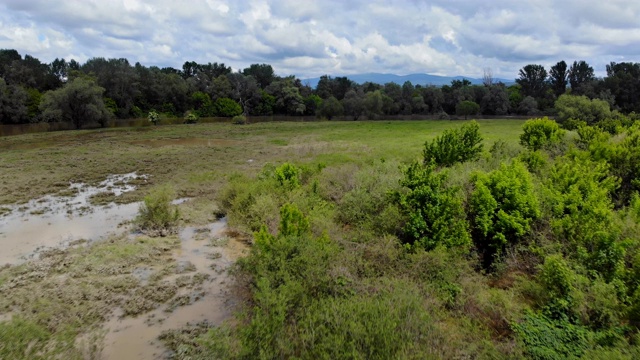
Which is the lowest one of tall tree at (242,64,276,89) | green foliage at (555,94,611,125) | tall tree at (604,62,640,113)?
green foliage at (555,94,611,125)

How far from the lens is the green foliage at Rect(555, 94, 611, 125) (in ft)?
136

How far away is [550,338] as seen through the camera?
20.6 ft

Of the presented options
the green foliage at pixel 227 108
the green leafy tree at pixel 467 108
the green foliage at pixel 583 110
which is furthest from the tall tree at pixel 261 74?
the green foliage at pixel 583 110

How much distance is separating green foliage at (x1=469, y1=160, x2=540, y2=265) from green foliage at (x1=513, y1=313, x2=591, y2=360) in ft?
10.1

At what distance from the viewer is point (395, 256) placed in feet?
29.6

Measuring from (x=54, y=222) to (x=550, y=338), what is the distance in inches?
610

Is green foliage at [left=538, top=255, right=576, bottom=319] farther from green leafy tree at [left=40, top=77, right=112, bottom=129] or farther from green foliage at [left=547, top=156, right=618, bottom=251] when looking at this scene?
green leafy tree at [left=40, top=77, right=112, bottom=129]

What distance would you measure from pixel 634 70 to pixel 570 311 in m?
70.4

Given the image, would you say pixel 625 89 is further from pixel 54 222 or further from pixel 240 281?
pixel 54 222

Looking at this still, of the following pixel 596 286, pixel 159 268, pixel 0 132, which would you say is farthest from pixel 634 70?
pixel 0 132

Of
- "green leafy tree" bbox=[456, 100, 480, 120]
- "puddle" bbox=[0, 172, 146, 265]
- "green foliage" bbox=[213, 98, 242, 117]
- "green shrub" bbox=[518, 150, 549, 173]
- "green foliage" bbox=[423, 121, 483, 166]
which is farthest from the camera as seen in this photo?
"green foliage" bbox=[213, 98, 242, 117]

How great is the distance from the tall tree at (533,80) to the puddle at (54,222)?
74846mm

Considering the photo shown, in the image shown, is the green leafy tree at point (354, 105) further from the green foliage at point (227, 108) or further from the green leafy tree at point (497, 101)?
the green leafy tree at point (497, 101)

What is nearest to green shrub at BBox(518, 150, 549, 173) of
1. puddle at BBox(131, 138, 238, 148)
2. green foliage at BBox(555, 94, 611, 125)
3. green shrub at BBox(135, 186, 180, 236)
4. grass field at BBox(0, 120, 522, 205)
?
grass field at BBox(0, 120, 522, 205)
